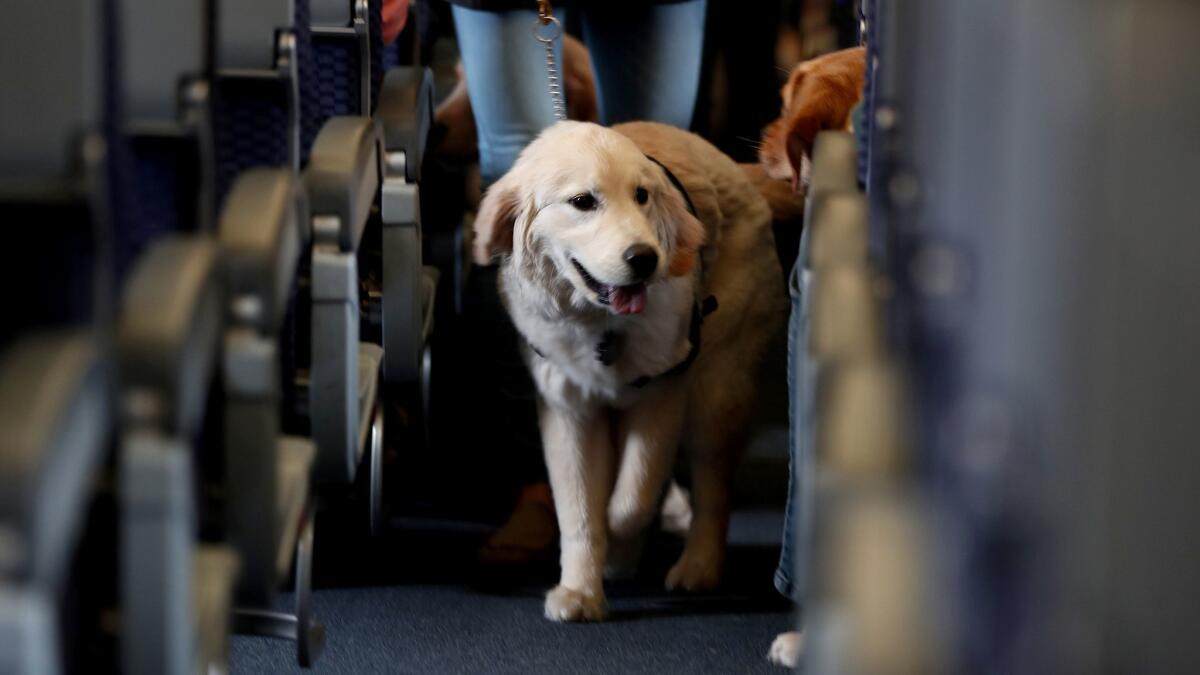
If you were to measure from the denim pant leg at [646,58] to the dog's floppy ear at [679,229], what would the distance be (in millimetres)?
527

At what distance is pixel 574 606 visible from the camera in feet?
10.2

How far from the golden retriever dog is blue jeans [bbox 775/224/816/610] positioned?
14.6 inches

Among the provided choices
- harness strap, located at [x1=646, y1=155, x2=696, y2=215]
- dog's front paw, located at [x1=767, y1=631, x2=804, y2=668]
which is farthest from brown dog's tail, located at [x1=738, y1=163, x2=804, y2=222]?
dog's front paw, located at [x1=767, y1=631, x2=804, y2=668]

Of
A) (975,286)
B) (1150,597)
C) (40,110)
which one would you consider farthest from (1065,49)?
(40,110)

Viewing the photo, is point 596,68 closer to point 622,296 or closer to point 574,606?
point 622,296

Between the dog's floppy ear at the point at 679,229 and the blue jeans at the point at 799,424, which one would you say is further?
the dog's floppy ear at the point at 679,229

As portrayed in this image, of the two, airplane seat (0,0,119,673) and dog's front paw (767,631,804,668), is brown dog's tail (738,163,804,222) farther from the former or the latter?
airplane seat (0,0,119,673)

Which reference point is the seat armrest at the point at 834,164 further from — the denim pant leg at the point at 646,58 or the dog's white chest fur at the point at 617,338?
the denim pant leg at the point at 646,58

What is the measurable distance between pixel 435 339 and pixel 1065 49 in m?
2.82

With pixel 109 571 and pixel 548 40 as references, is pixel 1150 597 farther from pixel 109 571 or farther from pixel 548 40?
pixel 548 40

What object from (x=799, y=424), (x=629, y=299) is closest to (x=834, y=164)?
(x=799, y=424)

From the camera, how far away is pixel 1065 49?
1.49 metres

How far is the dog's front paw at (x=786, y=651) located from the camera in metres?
2.81

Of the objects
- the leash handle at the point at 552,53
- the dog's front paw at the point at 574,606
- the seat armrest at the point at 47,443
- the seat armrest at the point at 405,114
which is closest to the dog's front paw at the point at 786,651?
the dog's front paw at the point at 574,606
